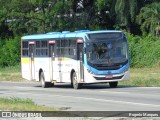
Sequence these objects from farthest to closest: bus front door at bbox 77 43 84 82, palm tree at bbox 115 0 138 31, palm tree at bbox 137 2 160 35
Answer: palm tree at bbox 115 0 138 31 → palm tree at bbox 137 2 160 35 → bus front door at bbox 77 43 84 82

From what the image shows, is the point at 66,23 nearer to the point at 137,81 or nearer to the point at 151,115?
the point at 137,81

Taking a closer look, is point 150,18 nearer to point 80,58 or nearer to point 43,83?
point 43,83

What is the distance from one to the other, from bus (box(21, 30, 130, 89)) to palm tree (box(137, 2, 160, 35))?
23.3 meters

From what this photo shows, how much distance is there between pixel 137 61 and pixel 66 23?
14.0 metres

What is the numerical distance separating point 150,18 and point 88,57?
27301mm

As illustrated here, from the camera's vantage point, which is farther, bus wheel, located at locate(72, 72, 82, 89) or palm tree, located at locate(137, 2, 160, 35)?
palm tree, located at locate(137, 2, 160, 35)

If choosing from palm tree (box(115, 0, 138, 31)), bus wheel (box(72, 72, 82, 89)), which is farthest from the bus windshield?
palm tree (box(115, 0, 138, 31))

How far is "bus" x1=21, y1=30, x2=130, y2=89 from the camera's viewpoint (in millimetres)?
29109

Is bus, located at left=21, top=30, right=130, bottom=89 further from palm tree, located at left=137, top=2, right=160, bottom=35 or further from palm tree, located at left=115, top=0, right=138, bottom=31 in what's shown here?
palm tree, located at left=115, top=0, right=138, bottom=31

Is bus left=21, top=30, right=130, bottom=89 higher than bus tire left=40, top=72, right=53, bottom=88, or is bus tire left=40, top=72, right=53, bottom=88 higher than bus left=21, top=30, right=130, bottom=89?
bus left=21, top=30, right=130, bottom=89

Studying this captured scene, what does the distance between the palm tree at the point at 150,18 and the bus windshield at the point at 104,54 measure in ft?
84.0

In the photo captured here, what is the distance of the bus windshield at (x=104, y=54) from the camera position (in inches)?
1148

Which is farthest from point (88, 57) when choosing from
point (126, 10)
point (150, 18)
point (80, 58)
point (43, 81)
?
point (126, 10)

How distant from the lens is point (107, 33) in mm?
29547
